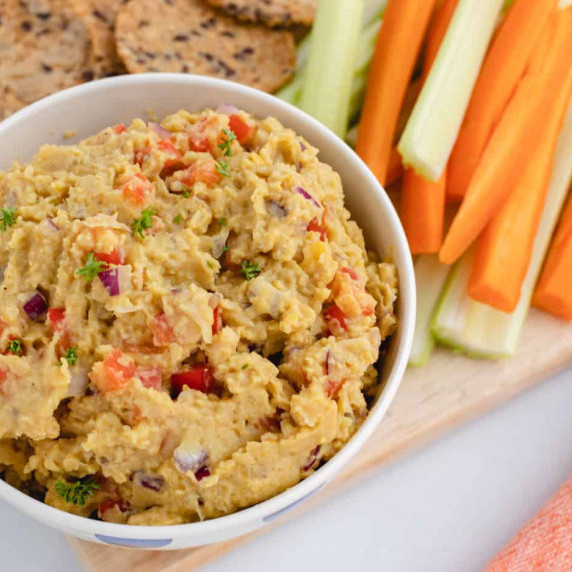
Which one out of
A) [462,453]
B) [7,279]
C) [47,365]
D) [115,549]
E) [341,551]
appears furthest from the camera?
[462,453]

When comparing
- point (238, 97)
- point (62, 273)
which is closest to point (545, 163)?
point (238, 97)

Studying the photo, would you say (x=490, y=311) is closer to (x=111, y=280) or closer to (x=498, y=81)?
(x=498, y=81)

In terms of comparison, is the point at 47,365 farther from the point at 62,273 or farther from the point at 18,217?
the point at 18,217

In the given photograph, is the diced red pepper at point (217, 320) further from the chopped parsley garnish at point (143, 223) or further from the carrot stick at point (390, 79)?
the carrot stick at point (390, 79)

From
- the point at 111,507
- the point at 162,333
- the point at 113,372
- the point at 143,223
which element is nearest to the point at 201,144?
the point at 143,223

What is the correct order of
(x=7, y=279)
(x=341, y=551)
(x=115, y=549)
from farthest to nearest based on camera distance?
(x=341, y=551), (x=115, y=549), (x=7, y=279)

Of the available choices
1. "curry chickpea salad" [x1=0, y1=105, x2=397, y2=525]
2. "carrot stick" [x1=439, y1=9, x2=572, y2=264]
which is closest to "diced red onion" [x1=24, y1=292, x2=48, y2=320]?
"curry chickpea salad" [x1=0, y1=105, x2=397, y2=525]

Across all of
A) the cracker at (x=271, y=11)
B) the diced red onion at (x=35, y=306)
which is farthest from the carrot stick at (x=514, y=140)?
the diced red onion at (x=35, y=306)
